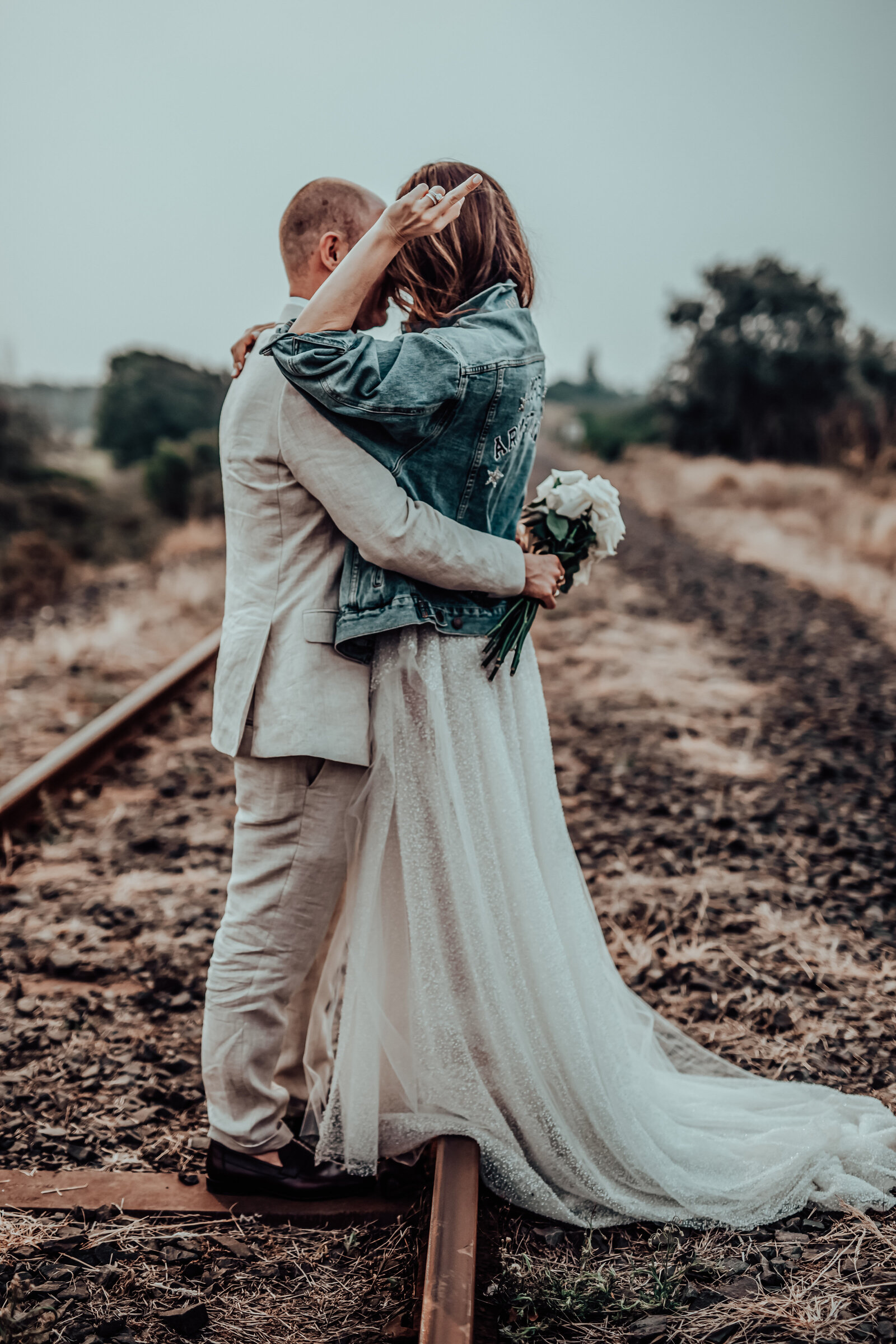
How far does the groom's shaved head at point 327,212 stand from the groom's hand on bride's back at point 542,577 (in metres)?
0.78

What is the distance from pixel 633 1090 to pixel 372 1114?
2.00 feet

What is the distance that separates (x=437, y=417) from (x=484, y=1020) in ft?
4.34

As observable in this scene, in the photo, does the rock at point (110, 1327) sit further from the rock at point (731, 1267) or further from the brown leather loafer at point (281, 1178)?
the rock at point (731, 1267)

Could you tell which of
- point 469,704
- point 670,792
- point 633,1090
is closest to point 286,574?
point 469,704

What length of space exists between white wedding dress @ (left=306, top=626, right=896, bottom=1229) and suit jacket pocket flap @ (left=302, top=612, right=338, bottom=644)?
0.14 m

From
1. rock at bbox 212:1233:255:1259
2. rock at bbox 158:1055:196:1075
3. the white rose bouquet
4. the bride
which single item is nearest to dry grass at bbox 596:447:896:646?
the white rose bouquet

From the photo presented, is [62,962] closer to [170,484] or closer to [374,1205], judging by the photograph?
[374,1205]

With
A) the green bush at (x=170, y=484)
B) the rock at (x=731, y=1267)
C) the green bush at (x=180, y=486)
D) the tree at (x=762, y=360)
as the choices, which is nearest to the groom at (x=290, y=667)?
the rock at (x=731, y=1267)

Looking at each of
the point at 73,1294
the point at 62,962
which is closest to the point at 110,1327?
the point at 73,1294

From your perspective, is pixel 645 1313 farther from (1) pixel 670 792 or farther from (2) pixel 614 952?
(1) pixel 670 792

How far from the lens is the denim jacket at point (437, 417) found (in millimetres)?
1970

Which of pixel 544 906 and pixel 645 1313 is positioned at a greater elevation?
pixel 544 906

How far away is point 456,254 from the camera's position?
7.23 feet

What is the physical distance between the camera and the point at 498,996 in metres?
2.34
